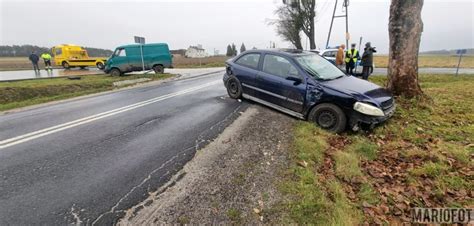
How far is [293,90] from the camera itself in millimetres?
5766

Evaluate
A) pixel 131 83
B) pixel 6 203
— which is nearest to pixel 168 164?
pixel 6 203

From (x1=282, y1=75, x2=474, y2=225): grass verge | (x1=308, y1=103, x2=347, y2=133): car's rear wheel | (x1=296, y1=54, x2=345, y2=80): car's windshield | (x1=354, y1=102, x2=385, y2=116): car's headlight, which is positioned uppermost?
(x1=296, y1=54, x2=345, y2=80): car's windshield

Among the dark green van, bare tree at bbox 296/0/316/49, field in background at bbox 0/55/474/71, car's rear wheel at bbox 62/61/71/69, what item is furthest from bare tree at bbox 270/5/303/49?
car's rear wheel at bbox 62/61/71/69

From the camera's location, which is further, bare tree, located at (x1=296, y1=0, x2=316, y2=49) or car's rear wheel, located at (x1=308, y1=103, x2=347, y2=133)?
bare tree, located at (x1=296, y1=0, x2=316, y2=49)

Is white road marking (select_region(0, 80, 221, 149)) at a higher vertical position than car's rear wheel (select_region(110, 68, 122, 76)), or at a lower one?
lower

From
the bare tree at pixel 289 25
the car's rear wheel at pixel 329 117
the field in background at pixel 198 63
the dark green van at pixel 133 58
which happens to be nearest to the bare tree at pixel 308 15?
the bare tree at pixel 289 25

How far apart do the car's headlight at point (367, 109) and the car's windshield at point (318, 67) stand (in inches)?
41.2

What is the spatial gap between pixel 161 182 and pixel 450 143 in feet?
16.3

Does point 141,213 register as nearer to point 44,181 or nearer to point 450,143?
point 44,181

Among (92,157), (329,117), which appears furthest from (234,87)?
(92,157)

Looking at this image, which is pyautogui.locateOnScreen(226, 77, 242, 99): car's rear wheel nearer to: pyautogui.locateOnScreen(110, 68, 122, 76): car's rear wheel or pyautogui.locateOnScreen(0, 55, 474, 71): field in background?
pyautogui.locateOnScreen(110, 68, 122, 76): car's rear wheel

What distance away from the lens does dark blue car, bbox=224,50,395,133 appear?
509 centimetres

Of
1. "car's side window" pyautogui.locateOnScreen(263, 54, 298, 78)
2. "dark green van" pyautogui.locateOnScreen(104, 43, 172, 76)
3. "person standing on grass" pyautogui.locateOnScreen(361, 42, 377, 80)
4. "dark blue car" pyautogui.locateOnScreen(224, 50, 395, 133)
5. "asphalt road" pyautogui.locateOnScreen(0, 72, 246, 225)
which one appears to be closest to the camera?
"asphalt road" pyautogui.locateOnScreen(0, 72, 246, 225)

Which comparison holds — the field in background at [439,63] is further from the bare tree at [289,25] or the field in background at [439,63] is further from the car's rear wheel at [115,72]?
the car's rear wheel at [115,72]
